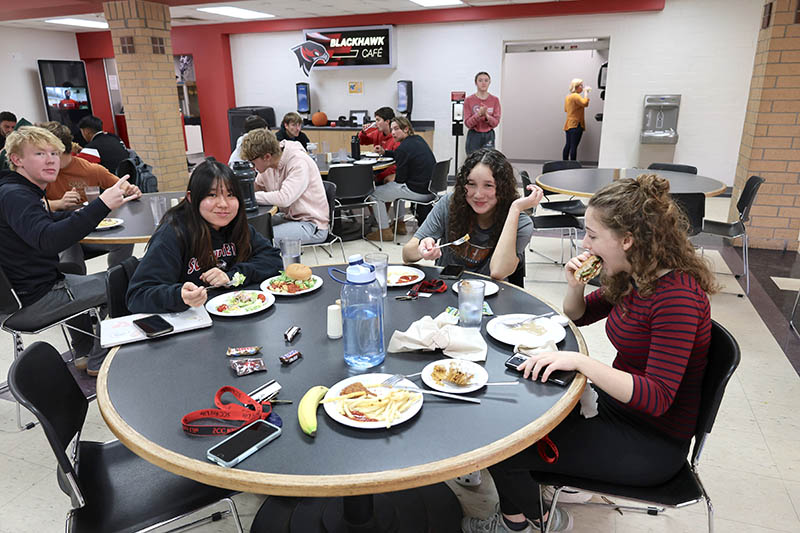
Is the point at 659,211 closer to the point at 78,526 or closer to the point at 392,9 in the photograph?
the point at 78,526

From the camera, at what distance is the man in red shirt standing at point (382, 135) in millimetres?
6223

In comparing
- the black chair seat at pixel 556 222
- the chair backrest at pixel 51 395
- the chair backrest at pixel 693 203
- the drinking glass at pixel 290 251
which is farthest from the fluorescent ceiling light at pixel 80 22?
the chair backrest at pixel 51 395

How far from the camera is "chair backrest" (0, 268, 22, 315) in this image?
2445 millimetres

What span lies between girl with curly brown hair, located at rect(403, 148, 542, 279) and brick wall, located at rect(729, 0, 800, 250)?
405 cm

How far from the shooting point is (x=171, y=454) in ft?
3.81

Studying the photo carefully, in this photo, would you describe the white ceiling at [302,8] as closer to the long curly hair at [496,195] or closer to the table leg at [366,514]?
the long curly hair at [496,195]

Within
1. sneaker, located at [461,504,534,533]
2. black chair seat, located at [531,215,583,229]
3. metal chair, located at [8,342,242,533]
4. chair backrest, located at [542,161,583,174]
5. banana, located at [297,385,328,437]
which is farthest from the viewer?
chair backrest, located at [542,161,583,174]

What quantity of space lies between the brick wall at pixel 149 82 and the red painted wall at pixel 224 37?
2.95 m

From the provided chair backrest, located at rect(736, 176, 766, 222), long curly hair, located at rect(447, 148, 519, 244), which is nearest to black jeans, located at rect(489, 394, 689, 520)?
long curly hair, located at rect(447, 148, 519, 244)

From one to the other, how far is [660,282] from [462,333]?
0.59 m

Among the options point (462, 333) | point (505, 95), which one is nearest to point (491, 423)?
point (462, 333)

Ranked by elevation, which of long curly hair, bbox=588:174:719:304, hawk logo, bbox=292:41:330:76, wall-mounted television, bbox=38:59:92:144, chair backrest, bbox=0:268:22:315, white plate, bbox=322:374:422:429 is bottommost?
chair backrest, bbox=0:268:22:315

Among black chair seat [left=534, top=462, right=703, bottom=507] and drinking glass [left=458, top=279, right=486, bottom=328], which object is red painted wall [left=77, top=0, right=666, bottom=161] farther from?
black chair seat [left=534, top=462, right=703, bottom=507]

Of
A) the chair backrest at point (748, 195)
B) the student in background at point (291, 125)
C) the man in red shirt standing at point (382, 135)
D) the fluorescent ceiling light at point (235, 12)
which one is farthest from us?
the fluorescent ceiling light at point (235, 12)
